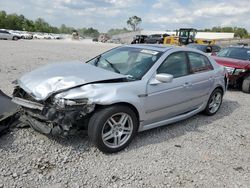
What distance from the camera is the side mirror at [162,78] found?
13.3 feet

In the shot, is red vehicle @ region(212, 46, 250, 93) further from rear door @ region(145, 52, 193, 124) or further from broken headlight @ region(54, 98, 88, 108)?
broken headlight @ region(54, 98, 88, 108)

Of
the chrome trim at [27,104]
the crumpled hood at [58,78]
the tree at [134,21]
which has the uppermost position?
the tree at [134,21]

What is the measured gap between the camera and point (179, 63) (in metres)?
4.84

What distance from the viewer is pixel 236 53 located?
9711 millimetres

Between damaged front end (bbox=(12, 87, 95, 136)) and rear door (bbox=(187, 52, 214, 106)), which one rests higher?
rear door (bbox=(187, 52, 214, 106))

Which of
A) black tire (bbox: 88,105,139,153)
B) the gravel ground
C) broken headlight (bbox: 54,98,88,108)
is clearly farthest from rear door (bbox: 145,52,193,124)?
broken headlight (bbox: 54,98,88,108)

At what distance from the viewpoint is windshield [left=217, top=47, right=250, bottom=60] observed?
30.8ft

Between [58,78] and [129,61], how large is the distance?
51.7 inches

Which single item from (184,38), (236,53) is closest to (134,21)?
(184,38)

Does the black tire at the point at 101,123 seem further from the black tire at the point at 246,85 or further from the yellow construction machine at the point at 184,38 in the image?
the yellow construction machine at the point at 184,38

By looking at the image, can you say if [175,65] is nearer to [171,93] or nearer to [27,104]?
[171,93]

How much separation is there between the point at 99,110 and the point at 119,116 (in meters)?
0.36

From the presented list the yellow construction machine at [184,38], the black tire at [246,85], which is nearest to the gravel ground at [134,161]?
the black tire at [246,85]

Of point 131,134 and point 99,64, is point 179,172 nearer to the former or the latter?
point 131,134
